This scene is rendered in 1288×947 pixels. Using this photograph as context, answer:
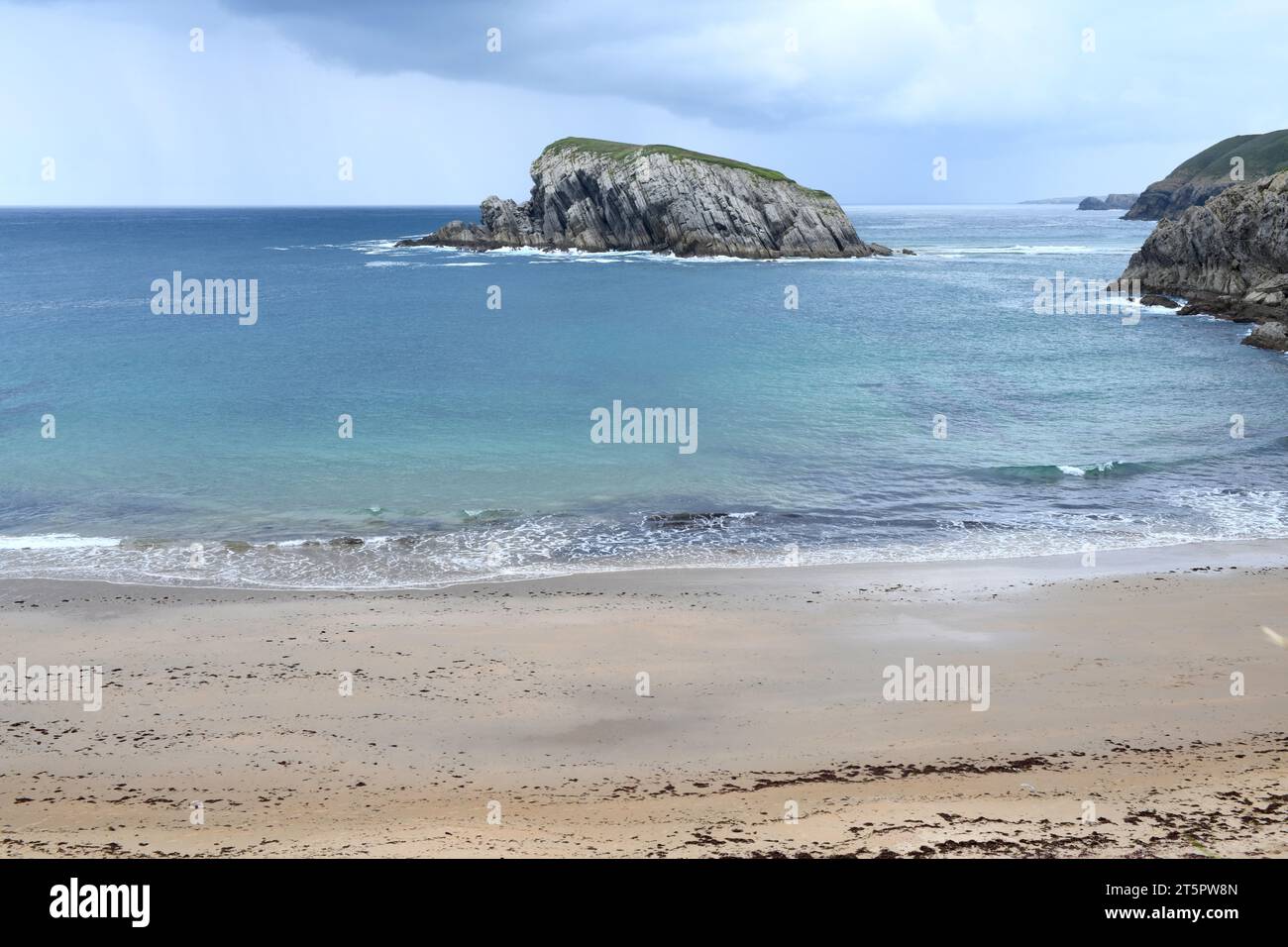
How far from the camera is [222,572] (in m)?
22.4

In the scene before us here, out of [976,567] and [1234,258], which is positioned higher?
[1234,258]

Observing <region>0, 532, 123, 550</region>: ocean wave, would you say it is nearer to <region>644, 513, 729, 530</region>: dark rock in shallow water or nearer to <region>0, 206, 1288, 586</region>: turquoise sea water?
<region>0, 206, 1288, 586</region>: turquoise sea water

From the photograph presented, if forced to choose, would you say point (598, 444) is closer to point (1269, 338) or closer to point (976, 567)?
point (976, 567)

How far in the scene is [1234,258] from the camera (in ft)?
228

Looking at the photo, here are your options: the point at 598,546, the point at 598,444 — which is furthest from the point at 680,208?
the point at 598,546

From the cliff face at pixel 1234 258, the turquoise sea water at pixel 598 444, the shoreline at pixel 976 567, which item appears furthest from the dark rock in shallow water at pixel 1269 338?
the shoreline at pixel 976 567

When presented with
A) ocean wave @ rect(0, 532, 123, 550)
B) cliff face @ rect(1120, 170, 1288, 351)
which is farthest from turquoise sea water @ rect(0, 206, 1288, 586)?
cliff face @ rect(1120, 170, 1288, 351)

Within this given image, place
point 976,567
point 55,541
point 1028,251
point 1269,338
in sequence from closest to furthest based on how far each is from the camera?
point 976,567
point 55,541
point 1269,338
point 1028,251

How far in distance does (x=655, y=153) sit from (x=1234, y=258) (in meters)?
69.2

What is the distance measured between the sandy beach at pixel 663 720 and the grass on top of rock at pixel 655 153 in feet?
344

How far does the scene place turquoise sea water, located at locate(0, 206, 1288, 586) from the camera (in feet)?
81.1

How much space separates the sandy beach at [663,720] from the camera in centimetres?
1137

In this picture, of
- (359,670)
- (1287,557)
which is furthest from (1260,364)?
(359,670)

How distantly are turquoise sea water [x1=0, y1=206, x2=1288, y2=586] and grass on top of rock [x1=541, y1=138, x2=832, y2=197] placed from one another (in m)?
49.1
